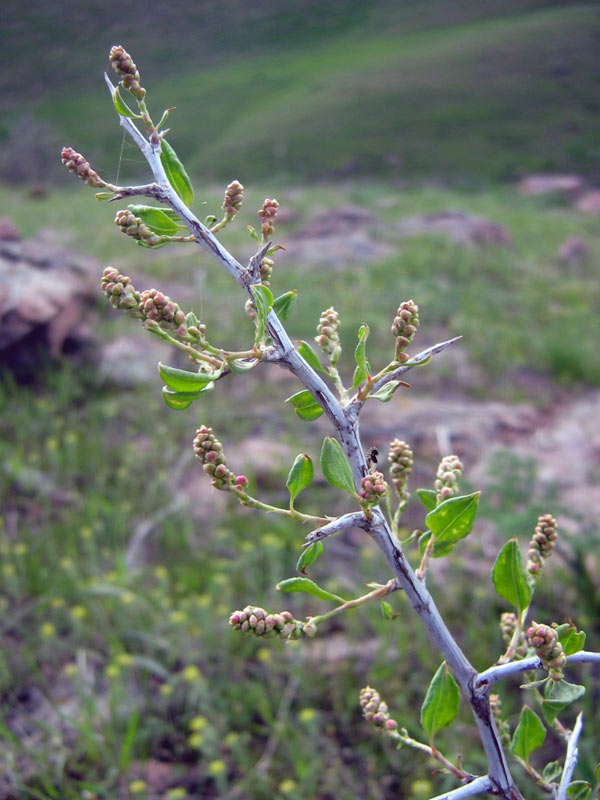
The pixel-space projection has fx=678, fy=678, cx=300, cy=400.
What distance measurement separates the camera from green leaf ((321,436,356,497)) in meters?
0.81

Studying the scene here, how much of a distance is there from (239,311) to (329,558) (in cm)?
314

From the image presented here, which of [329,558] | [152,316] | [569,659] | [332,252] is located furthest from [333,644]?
[332,252]

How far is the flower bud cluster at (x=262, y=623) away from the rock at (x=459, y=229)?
28.2 ft

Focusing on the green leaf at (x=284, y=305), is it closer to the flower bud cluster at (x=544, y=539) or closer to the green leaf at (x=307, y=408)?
the green leaf at (x=307, y=408)

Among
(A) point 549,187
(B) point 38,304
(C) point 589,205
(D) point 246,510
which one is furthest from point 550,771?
(A) point 549,187

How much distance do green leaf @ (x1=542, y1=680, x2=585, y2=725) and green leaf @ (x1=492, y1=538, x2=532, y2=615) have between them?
0.11 m

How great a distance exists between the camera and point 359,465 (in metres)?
0.83

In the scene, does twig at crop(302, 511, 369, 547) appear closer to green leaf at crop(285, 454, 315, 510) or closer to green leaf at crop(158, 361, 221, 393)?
green leaf at crop(285, 454, 315, 510)

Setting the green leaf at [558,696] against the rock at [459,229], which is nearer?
the green leaf at [558,696]

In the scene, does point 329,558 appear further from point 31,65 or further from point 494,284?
point 31,65

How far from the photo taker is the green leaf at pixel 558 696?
75 centimetres

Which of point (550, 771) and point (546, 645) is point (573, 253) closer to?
point (550, 771)

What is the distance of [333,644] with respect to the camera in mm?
2592

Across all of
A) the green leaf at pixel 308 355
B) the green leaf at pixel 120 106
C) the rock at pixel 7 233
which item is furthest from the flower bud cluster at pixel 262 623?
the rock at pixel 7 233
